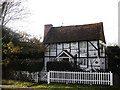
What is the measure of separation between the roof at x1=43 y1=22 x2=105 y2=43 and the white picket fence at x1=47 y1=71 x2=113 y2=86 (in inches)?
336

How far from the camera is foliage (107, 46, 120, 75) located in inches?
667

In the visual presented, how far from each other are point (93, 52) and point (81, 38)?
2735 millimetres

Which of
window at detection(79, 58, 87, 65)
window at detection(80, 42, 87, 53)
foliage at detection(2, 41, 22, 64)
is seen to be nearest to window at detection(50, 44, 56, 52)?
window at detection(80, 42, 87, 53)

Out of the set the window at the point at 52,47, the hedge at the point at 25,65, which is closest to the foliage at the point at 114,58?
the window at the point at 52,47

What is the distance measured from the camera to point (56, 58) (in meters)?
21.8

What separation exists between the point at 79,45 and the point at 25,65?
944 centimetres

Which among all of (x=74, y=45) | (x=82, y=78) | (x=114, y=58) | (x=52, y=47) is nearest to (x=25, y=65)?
(x=82, y=78)

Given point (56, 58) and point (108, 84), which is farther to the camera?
point (56, 58)

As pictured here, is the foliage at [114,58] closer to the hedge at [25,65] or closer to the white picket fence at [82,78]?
the white picket fence at [82,78]

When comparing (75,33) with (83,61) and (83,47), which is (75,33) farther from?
(83,61)

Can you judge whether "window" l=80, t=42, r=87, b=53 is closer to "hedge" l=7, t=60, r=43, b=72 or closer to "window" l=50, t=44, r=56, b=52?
"window" l=50, t=44, r=56, b=52

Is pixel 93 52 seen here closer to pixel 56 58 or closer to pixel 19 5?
pixel 56 58

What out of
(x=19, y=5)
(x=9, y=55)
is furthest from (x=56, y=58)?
(x=19, y=5)

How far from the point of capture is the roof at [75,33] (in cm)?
2069
